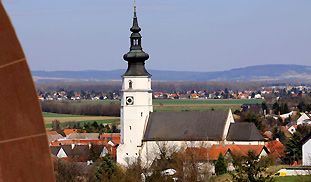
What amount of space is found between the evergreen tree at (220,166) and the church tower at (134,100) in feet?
32.8

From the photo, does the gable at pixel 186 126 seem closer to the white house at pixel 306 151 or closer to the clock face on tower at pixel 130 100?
the clock face on tower at pixel 130 100

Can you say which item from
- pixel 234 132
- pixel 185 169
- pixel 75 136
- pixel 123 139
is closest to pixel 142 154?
pixel 123 139

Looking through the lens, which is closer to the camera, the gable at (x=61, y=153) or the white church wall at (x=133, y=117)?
the white church wall at (x=133, y=117)

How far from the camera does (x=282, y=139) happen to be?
74.8 metres

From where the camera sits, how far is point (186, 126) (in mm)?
58875

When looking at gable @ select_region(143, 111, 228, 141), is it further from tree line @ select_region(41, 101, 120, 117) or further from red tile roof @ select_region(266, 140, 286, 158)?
tree line @ select_region(41, 101, 120, 117)

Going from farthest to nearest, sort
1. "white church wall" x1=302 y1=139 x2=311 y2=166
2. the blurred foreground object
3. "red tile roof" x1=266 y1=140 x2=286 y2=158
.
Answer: "red tile roof" x1=266 y1=140 x2=286 y2=158 < "white church wall" x1=302 y1=139 x2=311 y2=166 < the blurred foreground object

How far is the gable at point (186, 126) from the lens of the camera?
2272 inches

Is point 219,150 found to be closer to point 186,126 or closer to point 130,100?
point 186,126

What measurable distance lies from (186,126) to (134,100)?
14.6 feet

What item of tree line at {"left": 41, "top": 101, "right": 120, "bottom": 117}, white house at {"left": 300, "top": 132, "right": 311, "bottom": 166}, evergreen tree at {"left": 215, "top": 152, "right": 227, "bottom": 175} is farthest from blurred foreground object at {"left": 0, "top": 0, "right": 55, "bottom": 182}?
tree line at {"left": 41, "top": 101, "right": 120, "bottom": 117}

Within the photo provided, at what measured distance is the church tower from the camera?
57250mm

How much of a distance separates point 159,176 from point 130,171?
5.98 metres

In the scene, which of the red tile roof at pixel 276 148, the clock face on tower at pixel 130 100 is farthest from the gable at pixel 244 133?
the clock face on tower at pixel 130 100
